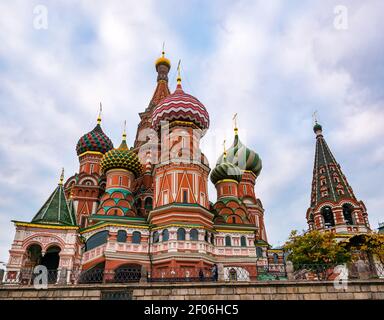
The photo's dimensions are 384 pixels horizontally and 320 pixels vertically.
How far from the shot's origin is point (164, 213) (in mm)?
23531

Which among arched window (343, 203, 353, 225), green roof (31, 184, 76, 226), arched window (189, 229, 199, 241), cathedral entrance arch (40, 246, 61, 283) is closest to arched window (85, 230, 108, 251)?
green roof (31, 184, 76, 226)

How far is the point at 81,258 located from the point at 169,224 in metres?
6.78

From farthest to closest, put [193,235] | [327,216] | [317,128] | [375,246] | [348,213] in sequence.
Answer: [317,128]
[327,216]
[348,213]
[375,246]
[193,235]

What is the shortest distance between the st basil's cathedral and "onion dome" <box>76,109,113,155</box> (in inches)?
4.3

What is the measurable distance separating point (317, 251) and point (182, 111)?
1491 cm

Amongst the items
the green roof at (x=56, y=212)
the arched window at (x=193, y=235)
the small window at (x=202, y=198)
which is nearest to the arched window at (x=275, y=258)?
the small window at (x=202, y=198)

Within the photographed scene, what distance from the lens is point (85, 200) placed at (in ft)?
106

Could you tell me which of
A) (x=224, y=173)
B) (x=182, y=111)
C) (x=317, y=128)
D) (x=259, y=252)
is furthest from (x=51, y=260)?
(x=317, y=128)

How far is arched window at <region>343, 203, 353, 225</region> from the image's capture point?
32.6 meters

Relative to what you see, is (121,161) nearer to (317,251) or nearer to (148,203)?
(148,203)

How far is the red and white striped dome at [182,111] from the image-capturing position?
2744cm

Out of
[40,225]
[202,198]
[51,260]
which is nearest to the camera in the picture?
[40,225]

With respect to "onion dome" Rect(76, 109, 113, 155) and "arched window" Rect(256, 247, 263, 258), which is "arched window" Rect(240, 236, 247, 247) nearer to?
"arched window" Rect(256, 247, 263, 258)

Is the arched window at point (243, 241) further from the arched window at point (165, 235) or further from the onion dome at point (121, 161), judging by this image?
the onion dome at point (121, 161)
